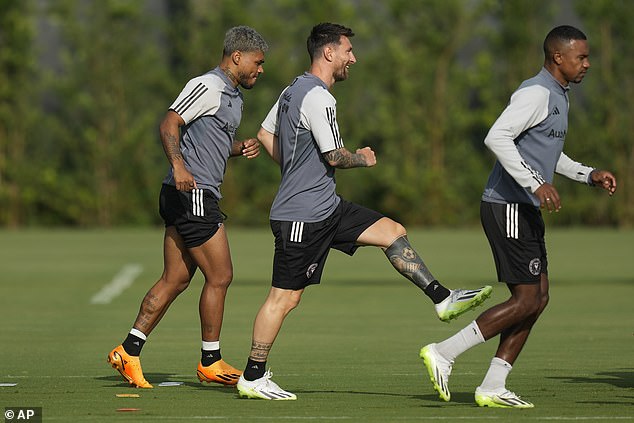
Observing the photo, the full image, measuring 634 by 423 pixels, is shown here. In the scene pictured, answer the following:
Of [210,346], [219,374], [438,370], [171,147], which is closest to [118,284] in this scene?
[210,346]

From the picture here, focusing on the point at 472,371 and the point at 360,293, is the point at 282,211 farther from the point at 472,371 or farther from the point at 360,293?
the point at 360,293

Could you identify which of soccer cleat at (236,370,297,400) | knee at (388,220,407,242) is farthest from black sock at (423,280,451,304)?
soccer cleat at (236,370,297,400)

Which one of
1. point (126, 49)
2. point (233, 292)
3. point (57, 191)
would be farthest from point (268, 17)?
Answer: point (233, 292)

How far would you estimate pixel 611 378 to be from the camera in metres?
9.55

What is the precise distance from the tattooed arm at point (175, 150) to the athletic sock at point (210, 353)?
1194 mm

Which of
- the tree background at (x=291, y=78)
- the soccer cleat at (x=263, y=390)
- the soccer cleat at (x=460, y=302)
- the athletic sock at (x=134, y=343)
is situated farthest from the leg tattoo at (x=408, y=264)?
the tree background at (x=291, y=78)

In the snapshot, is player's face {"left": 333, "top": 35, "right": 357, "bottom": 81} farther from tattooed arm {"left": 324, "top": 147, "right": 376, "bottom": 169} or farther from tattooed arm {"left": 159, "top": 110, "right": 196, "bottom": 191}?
tattooed arm {"left": 159, "top": 110, "right": 196, "bottom": 191}

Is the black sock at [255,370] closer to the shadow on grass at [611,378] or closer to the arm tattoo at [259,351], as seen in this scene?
the arm tattoo at [259,351]

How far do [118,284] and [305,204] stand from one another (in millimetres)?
11031

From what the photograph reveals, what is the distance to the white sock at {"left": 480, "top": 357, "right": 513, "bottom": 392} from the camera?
8.25 metres

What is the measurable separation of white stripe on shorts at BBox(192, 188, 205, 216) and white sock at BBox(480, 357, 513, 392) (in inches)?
87.7

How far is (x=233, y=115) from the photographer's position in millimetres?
9422

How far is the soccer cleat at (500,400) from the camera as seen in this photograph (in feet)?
26.8

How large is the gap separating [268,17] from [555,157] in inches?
1127
